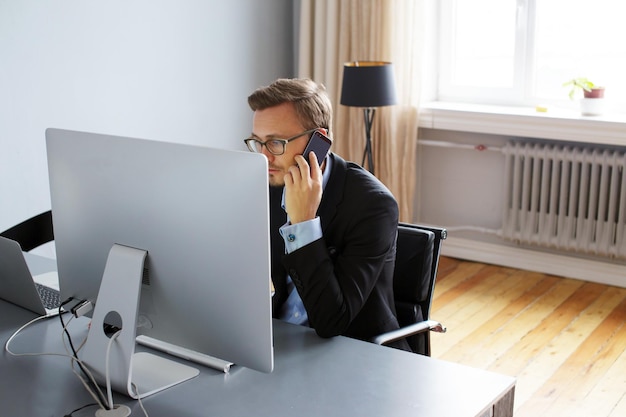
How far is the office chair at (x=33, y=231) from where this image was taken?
2.78m

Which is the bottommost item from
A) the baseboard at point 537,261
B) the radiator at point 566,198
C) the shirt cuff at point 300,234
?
the baseboard at point 537,261

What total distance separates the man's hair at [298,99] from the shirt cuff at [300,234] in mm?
305

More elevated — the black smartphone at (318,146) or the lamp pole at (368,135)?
the black smartphone at (318,146)

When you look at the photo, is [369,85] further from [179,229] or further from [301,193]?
[179,229]

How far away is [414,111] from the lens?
4480 millimetres

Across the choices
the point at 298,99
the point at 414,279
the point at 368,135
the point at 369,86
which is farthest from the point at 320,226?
the point at 368,135

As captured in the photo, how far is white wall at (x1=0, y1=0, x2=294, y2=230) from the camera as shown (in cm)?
341

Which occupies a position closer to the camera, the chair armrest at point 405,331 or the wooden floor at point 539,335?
the chair armrest at point 405,331

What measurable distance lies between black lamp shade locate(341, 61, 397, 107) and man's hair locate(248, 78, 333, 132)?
6.26 feet

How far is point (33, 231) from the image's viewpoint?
2826mm

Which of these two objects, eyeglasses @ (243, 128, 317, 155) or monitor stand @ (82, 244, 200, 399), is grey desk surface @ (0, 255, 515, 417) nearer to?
monitor stand @ (82, 244, 200, 399)

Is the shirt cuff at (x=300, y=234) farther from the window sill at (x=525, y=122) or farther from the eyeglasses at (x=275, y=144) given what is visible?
the window sill at (x=525, y=122)

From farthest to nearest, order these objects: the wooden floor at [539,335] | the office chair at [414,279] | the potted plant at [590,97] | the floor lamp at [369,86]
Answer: the potted plant at [590,97] < the floor lamp at [369,86] < the wooden floor at [539,335] < the office chair at [414,279]

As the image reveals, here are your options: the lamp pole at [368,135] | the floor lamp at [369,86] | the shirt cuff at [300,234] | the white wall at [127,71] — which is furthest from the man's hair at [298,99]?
the lamp pole at [368,135]
